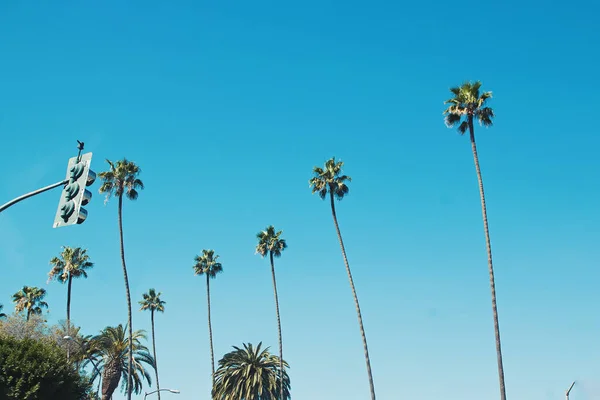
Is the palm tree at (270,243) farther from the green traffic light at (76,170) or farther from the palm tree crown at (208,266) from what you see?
the green traffic light at (76,170)

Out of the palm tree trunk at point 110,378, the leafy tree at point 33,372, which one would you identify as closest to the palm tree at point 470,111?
the leafy tree at point 33,372

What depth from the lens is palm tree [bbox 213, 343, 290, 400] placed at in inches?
2704

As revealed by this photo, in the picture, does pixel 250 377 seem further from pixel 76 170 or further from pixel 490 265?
pixel 76 170

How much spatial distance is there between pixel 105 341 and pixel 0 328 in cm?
1094

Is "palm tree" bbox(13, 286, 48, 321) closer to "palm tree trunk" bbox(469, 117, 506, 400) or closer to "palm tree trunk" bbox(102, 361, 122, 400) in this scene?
"palm tree trunk" bbox(102, 361, 122, 400)

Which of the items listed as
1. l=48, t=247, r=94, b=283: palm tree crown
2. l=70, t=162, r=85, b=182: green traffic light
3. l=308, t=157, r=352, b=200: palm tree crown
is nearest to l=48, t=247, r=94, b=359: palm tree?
l=48, t=247, r=94, b=283: palm tree crown

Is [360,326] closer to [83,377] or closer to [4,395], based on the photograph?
[83,377]

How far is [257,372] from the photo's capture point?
228 feet

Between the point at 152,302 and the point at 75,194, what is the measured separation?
82.5 meters

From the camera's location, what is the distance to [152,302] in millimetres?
88875

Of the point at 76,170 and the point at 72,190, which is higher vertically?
the point at 76,170

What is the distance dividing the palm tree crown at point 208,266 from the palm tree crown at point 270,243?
43.7ft

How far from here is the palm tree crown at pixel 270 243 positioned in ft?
231

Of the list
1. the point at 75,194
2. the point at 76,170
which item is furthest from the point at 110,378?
the point at 75,194
